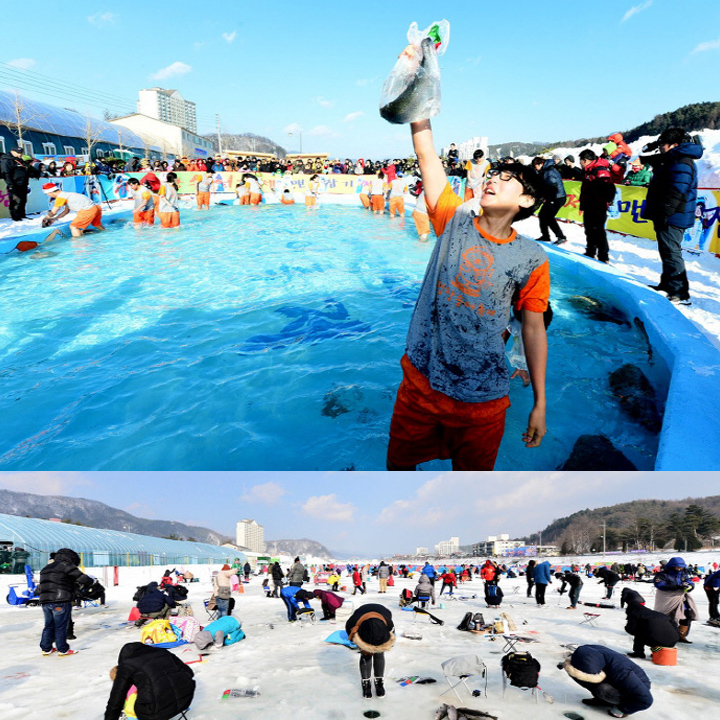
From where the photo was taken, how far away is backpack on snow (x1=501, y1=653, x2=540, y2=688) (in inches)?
152

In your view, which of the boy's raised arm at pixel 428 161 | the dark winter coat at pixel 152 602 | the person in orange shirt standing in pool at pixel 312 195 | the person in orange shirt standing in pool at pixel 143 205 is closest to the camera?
the boy's raised arm at pixel 428 161

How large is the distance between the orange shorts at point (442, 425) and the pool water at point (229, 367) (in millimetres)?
2340

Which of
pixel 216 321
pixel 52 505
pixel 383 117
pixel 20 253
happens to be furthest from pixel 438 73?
pixel 52 505

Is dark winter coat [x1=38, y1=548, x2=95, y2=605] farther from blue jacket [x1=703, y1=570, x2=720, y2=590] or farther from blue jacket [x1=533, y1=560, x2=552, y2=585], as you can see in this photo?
blue jacket [x1=533, y1=560, x2=552, y2=585]

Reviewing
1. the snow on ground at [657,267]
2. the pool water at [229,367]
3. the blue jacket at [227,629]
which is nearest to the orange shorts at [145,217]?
the pool water at [229,367]

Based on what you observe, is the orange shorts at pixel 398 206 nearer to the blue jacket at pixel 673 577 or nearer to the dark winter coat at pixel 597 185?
the dark winter coat at pixel 597 185

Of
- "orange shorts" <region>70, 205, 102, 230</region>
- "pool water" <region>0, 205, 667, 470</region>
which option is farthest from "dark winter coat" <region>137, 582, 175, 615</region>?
"orange shorts" <region>70, 205, 102, 230</region>

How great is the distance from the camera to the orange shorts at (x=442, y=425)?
3.00 metres

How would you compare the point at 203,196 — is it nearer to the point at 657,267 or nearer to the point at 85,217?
the point at 85,217

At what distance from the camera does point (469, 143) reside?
32812 millimetres

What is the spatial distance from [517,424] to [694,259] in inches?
295

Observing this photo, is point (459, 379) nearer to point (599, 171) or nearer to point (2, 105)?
point (599, 171)

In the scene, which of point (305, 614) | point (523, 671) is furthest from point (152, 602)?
point (523, 671)

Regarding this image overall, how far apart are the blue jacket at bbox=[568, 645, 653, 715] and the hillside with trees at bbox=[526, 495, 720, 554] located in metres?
40.4
